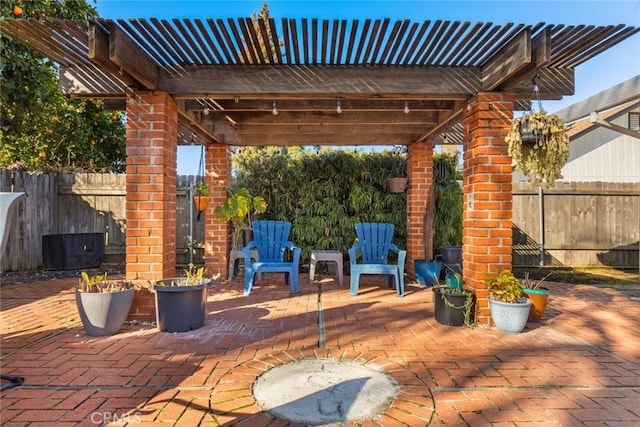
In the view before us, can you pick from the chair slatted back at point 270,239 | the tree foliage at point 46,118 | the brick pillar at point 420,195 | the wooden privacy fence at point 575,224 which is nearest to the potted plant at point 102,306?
the chair slatted back at point 270,239

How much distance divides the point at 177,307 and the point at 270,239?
1.94 metres

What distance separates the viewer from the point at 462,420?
5.35ft

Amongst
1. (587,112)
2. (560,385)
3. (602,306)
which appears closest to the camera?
(560,385)

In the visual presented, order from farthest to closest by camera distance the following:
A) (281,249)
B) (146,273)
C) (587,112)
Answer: (587,112) < (281,249) < (146,273)

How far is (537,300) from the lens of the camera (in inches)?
122

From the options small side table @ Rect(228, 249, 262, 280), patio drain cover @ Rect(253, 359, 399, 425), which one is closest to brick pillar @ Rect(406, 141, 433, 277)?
small side table @ Rect(228, 249, 262, 280)

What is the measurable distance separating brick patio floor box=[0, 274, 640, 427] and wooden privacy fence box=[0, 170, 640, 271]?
8.16 ft

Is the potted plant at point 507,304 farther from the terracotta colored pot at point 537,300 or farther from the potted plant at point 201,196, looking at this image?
the potted plant at point 201,196

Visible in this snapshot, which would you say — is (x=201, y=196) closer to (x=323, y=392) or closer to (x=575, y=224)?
(x=323, y=392)

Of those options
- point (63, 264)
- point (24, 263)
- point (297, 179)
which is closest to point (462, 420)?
point (297, 179)

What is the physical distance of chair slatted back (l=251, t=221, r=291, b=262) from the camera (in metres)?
4.64

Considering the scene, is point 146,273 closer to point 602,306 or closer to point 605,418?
point 605,418

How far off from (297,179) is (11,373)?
437 cm

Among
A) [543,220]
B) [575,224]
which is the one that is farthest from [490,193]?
[575,224]
